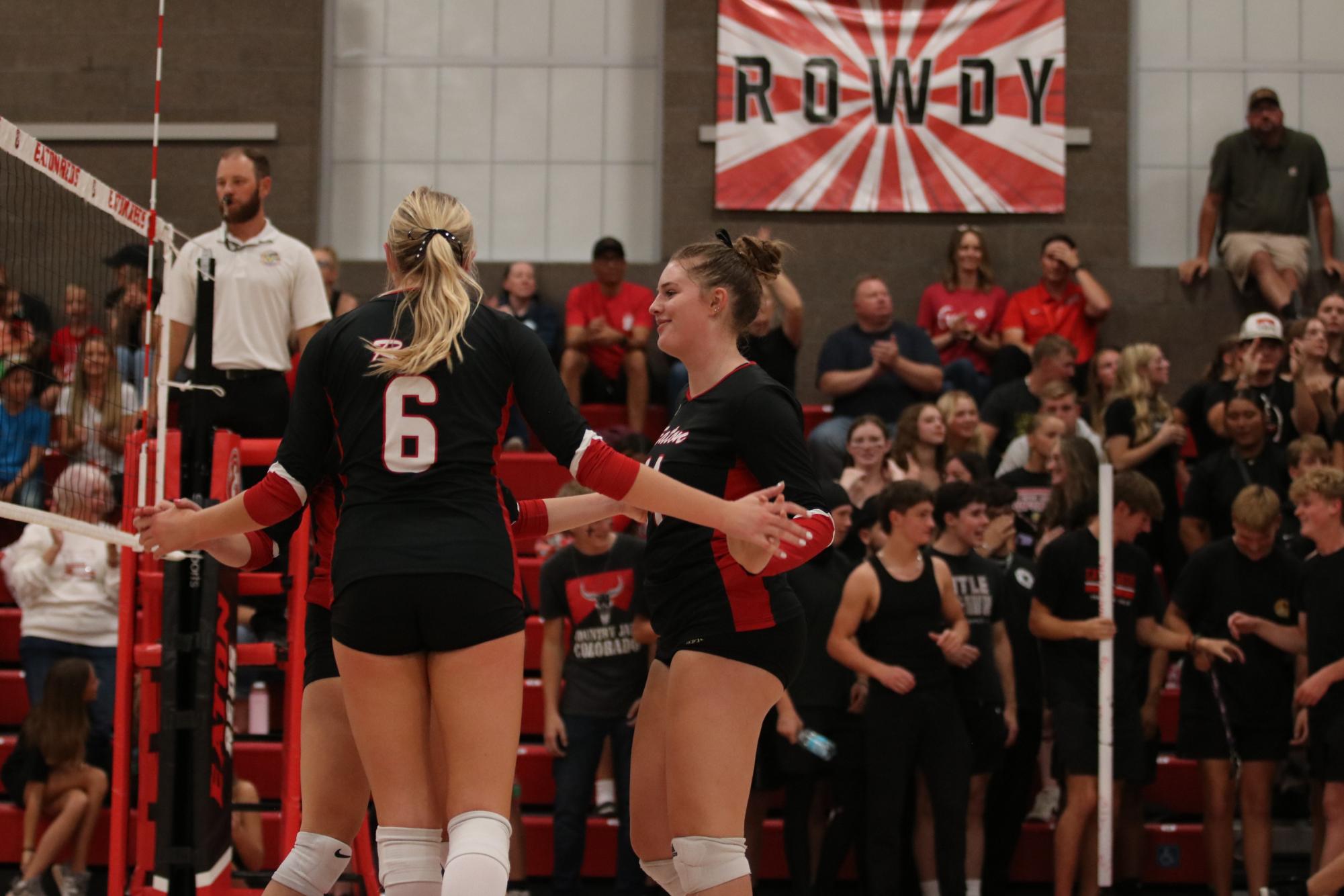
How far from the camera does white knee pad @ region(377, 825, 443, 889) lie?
3445 millimetres

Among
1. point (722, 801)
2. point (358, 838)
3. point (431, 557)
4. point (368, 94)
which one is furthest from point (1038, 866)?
point (368, 94)

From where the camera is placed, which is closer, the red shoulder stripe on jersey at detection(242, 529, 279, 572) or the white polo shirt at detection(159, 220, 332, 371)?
the red shoulder stripe on jersey at detection(242, 529, 279, 572)

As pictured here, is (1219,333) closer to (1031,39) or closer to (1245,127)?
(1245,127)

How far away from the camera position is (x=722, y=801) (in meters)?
3.87

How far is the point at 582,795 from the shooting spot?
746 cm

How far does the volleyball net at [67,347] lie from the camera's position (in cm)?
842

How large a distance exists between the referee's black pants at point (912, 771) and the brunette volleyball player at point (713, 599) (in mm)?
3225

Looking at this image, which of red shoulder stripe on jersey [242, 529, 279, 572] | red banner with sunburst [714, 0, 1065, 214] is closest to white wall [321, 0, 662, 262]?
red banner with sunburst [714, 0, 1065, 214]

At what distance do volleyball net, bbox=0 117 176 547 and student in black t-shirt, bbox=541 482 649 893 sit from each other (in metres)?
2.23

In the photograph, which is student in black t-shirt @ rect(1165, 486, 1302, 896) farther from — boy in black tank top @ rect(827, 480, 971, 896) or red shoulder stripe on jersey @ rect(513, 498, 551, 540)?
red shoulder stripe on jersey @ rect(513, 498, 551, 540)

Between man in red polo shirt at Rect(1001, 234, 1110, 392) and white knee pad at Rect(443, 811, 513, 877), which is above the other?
man in red polo shirt at Rect(1001, 234, 1110, 392)

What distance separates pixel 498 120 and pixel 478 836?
10.5 m

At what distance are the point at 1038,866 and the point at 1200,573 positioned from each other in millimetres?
1812

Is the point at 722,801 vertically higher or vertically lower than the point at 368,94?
lower
